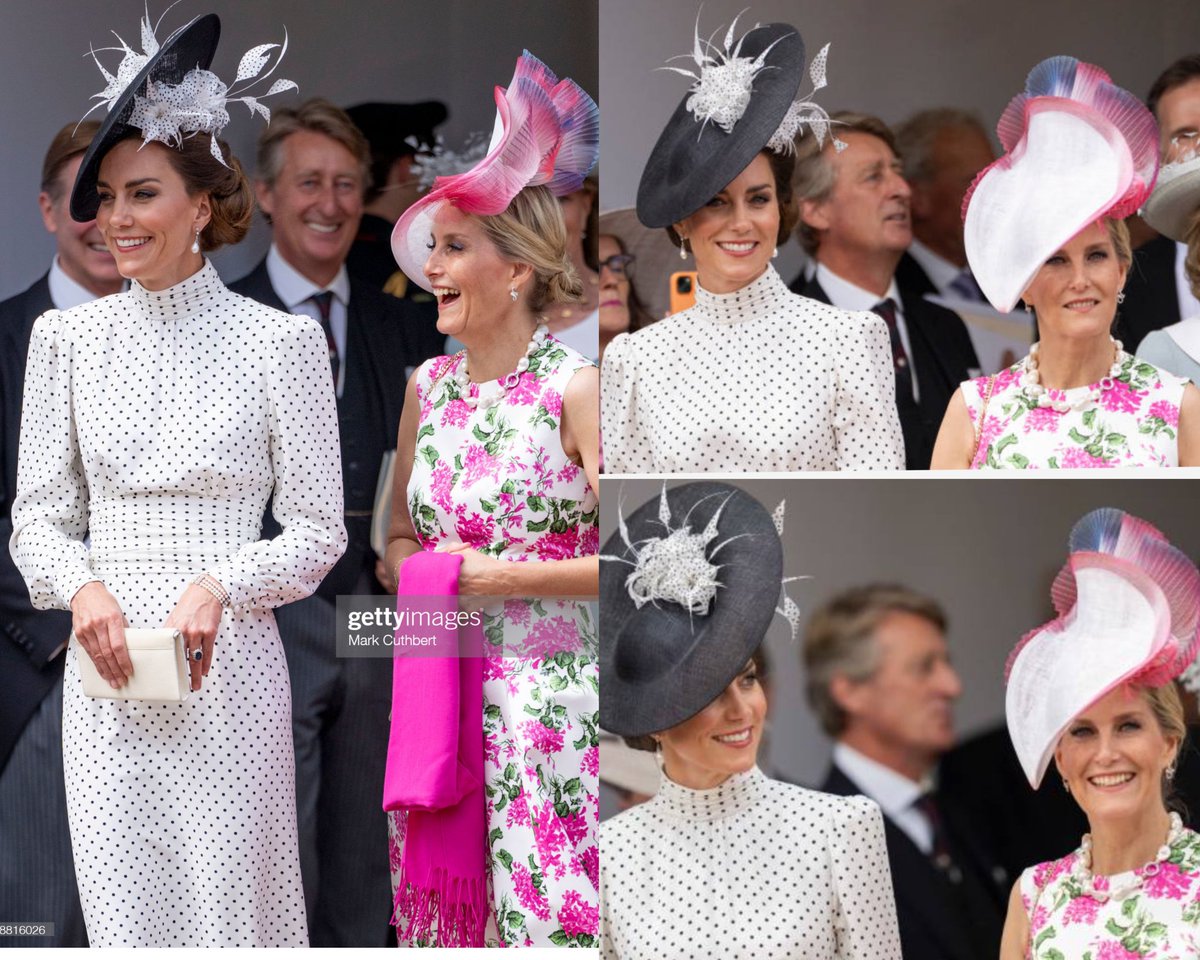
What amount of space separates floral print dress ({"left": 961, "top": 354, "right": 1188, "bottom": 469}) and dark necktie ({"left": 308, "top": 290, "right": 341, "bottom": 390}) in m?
1.32

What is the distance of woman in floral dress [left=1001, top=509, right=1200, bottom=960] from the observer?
2.98m

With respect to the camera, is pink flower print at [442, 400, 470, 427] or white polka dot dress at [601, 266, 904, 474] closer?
white polka dot dress at [601, 266, 904, 474]

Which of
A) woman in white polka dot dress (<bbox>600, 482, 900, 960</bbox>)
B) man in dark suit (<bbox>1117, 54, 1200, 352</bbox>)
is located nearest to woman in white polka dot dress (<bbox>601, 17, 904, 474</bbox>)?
woman in white polka dot dress (<bbox>600, 482, 900, 960</bbox>)

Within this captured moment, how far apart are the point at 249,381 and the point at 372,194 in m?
0.47

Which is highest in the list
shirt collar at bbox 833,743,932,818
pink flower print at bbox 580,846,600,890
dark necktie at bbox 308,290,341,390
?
dark necktie at bbox 308,290,341,390

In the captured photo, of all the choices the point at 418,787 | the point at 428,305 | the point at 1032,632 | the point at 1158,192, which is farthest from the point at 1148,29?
the point at 418,787

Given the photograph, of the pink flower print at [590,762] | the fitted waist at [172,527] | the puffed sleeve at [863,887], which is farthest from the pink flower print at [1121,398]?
the fitted waist at [172,527]

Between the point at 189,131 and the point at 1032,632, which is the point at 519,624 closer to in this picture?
the point at 1032,632

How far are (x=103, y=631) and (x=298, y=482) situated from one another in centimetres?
50

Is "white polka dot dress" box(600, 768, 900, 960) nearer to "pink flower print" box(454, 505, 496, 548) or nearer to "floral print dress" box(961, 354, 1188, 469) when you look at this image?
"pink flower print" box(454, 505, 496, 548)

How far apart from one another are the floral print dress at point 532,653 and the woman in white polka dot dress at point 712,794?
0.25 feet

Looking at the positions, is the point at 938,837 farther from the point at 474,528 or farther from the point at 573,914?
the point at 474,528

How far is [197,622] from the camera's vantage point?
3.23m

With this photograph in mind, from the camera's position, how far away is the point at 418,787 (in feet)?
10.6
